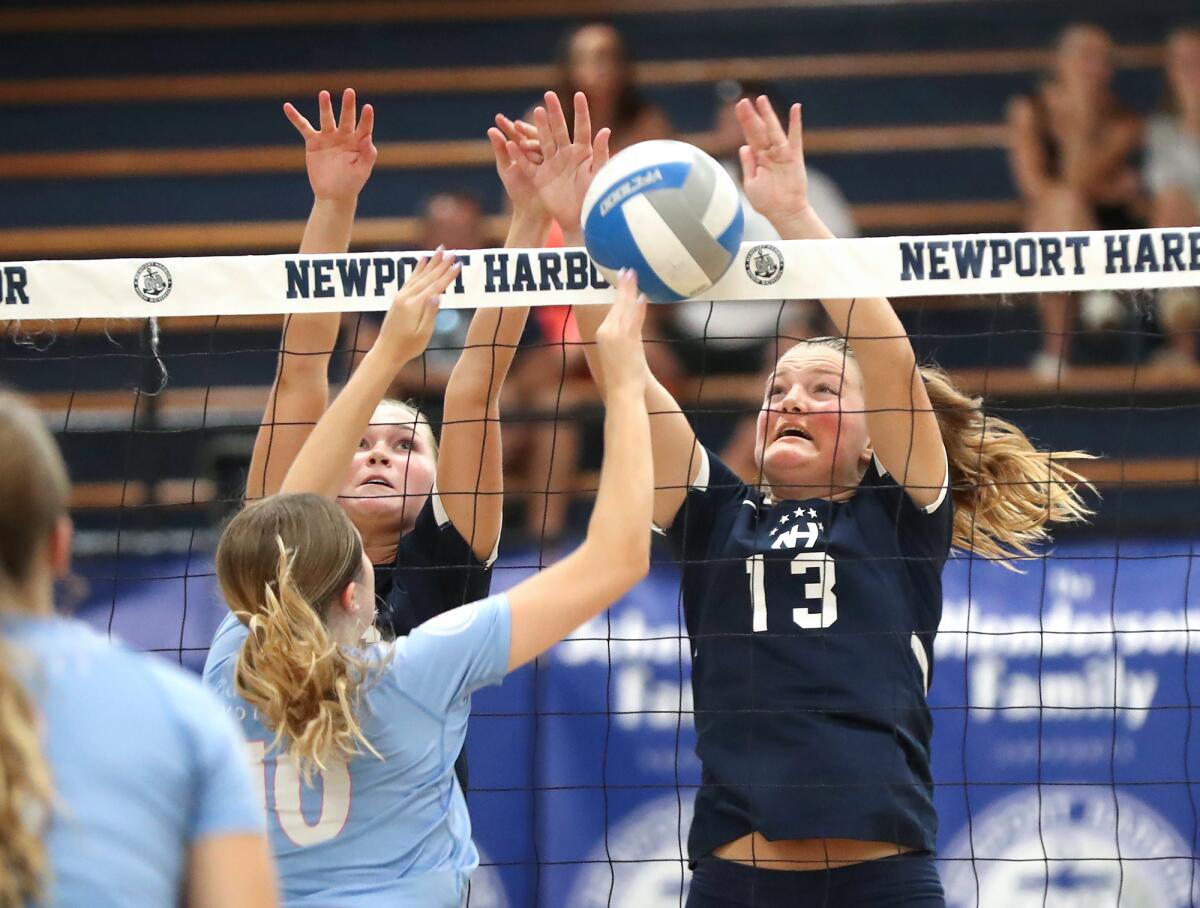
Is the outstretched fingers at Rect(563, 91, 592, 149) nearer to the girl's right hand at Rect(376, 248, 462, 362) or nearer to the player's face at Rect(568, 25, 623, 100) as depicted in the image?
the girl's right hand at Rect(376, 248, 462, 362)

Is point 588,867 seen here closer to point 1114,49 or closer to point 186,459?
point 186,459

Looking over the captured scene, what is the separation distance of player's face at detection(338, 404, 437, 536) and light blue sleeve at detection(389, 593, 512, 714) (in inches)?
41.7

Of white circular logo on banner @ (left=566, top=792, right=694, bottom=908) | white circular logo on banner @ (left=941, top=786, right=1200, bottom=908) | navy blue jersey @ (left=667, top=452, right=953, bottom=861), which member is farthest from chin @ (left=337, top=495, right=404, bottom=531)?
white circular logo on banner @ (left=941, top=786, right=1200, bottom=908)

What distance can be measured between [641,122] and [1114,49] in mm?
Result: 2782

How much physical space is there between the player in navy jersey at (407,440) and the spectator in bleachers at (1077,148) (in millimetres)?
4369

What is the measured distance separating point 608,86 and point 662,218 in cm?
454

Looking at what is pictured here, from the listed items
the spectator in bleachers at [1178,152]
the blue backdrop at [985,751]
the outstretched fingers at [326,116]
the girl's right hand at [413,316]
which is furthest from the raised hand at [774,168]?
the spectator in bleachers at [1178,152]

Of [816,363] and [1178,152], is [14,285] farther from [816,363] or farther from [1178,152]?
[1178,152]

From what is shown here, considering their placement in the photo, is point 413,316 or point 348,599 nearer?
point 348,599

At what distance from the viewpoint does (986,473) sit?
401cm

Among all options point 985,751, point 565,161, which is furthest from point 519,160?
point 985,751

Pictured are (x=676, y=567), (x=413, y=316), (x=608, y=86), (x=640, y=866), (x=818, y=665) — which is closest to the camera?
(x=413, y=316)

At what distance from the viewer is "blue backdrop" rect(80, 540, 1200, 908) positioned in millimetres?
5445

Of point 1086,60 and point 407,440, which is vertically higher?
point 1086,60
